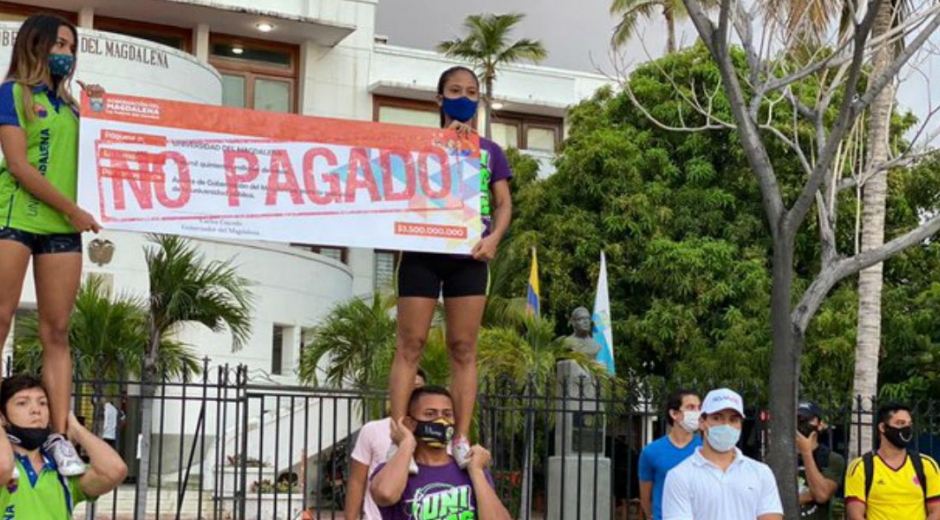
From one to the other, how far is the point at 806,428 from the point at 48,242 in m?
6.18

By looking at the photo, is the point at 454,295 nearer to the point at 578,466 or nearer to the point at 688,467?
the point at 688,467

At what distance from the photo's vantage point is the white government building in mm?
22812

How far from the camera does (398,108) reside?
106 feet

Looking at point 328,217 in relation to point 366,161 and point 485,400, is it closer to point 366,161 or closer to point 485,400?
point 366,161

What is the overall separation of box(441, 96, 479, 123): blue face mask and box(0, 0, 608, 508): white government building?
626 inches

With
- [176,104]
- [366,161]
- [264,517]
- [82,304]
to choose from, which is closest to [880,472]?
[366,161]

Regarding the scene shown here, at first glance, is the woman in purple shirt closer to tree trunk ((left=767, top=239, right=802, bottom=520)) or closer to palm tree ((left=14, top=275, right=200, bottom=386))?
tree trunk ((left=767, top=239, right=802, bottom=520))

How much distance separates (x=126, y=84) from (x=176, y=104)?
16.9 m

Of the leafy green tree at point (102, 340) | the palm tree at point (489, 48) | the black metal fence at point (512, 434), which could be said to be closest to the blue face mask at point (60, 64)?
the black metal fence at point (512, 434)

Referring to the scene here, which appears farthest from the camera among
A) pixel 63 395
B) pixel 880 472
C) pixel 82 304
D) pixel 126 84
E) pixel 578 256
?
pixel 578 256

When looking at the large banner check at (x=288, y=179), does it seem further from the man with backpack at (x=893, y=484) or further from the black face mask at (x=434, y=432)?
the man with backpack at (x=893, y=484)

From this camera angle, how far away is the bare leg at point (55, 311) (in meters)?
5.59

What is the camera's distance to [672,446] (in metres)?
8.45

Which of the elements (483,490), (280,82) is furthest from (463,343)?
(280,82)
